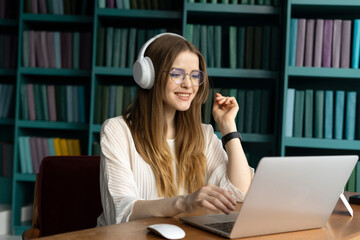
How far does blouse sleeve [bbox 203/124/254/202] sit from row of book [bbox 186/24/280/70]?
123cm

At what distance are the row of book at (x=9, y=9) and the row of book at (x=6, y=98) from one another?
53cm

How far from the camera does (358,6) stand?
2771 mm

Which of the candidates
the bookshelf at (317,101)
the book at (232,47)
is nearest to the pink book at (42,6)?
the book at (232,47)

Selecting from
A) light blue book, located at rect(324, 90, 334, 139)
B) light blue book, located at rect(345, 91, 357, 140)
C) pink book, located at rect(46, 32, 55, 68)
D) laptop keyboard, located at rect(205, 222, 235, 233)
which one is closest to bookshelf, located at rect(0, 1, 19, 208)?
pink book, located at rect(46, 32, 55, 68)

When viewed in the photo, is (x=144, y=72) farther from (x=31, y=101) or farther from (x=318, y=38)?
(x=31, y=101)

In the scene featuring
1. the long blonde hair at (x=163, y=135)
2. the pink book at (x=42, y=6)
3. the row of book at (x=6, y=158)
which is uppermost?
the pink book at (x=42, y=6)

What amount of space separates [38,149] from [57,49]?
Result: 717 millimetres

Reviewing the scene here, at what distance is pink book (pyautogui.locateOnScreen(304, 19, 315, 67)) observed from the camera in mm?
2762

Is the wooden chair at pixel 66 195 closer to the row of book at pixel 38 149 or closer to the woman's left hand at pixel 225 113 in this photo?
the woman's left hand at pixel 225 113

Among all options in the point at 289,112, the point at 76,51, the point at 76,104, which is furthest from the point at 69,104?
the point at 289,112

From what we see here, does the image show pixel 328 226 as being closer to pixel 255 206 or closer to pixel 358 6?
pixel 255 206

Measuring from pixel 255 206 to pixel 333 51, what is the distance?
2109 mm

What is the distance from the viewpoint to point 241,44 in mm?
2887

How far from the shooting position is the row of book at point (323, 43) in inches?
108
